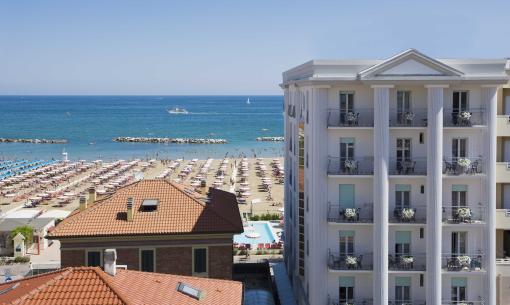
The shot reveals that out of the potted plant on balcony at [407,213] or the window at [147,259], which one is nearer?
the potted plant on balcony at [407,213]

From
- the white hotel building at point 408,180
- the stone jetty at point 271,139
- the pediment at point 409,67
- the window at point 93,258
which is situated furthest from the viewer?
the stone jetty at point 271,139

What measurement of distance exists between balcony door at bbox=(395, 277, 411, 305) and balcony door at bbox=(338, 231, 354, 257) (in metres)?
2.47

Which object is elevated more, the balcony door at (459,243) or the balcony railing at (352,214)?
the balcony railing at (352,214)

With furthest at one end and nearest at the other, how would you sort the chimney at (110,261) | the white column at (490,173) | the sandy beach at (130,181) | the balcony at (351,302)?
the sandy beach at (130,181)
the balcony at (351,302)
the white column at (490,173)
the chimney at (110,261)

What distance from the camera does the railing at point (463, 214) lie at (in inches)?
1104

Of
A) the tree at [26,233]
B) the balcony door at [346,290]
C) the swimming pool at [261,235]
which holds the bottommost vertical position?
the swimming pool at [261,235]

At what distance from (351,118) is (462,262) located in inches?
323

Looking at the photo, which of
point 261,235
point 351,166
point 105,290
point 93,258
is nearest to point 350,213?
point 351,166

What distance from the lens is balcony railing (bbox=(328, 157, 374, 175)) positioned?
28.2 m

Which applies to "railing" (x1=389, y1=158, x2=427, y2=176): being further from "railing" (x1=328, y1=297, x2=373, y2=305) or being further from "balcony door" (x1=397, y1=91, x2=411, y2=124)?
"railing" (x1=328, y1=297, x2=373, y2=305)

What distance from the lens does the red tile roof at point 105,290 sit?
827 inches

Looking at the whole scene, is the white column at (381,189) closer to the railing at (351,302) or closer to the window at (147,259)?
the railing at (351,302)

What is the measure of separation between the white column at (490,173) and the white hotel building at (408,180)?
45mm

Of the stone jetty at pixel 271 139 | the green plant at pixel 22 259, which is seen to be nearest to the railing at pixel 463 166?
the green plant at pixel 22 259
